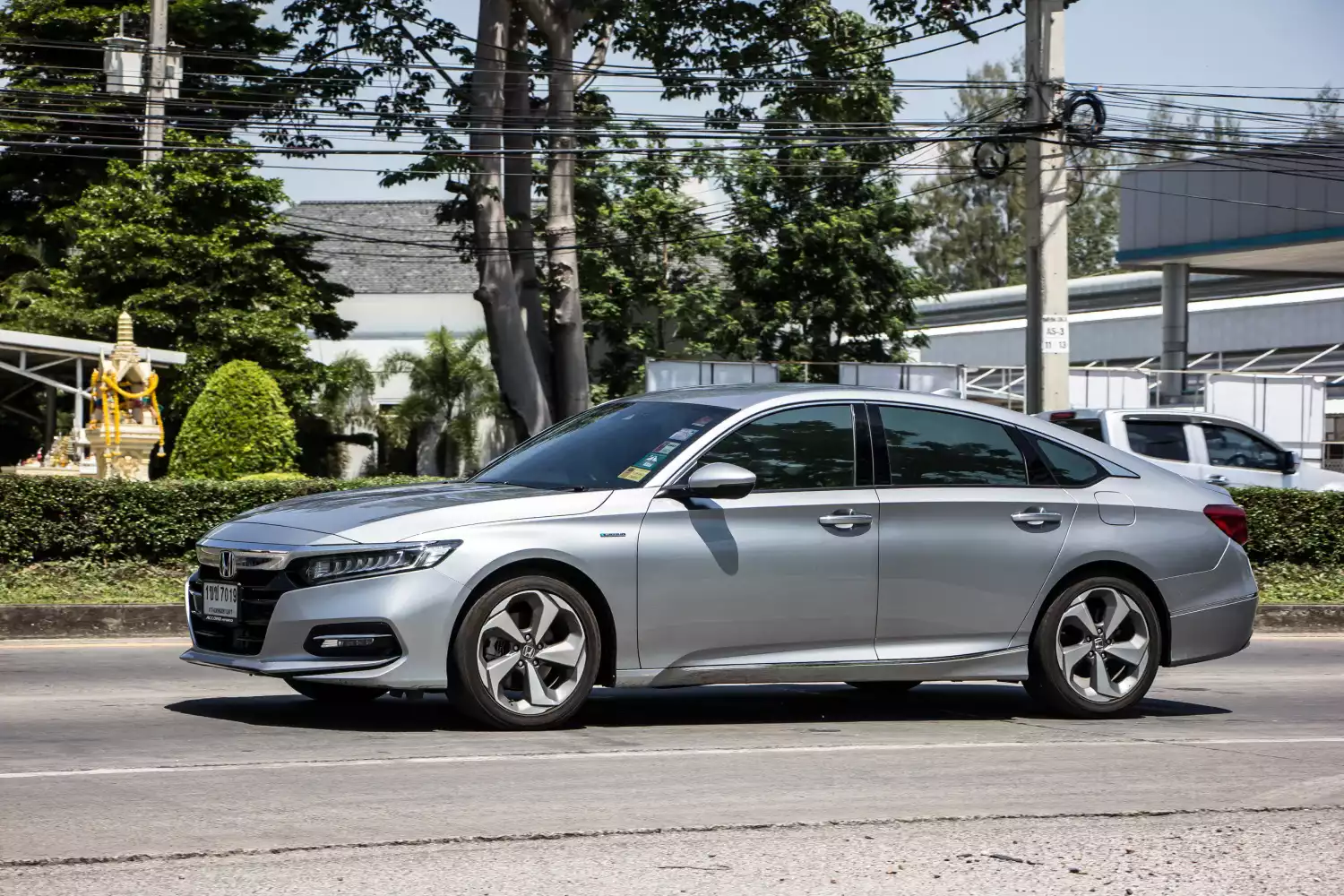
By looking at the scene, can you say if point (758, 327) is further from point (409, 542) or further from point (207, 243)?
point (409, 542)

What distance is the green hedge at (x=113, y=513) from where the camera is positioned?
14.6m

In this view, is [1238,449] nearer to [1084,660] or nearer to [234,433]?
[1084,660]

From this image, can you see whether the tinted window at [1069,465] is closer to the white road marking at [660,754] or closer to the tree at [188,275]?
the white road marking at [660,754]

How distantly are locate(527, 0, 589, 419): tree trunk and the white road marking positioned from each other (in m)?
22.2

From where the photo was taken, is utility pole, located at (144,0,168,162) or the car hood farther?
utility pole, located at (144,0,168,162)

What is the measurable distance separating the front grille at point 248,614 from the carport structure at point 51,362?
19.3 metres

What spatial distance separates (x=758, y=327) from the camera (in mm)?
40969

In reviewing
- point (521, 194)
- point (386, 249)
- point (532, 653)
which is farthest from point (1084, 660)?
point (386, 249)

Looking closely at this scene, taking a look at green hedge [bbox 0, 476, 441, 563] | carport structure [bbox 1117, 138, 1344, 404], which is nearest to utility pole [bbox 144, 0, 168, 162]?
green hedge [bbox 0, 476, 441, 563]

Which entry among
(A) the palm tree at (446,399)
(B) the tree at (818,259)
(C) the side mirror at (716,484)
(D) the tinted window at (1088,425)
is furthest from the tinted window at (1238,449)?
(A) the palm tree at (446,399)

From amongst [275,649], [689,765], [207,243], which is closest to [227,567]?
[275,649]

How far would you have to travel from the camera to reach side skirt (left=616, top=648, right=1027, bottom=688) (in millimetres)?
7668

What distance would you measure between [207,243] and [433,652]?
105 ft

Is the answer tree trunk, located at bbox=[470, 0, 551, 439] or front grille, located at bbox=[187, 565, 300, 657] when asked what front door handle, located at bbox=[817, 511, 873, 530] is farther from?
tree trunk, located at bbox=[470, 0, 551, 439]
